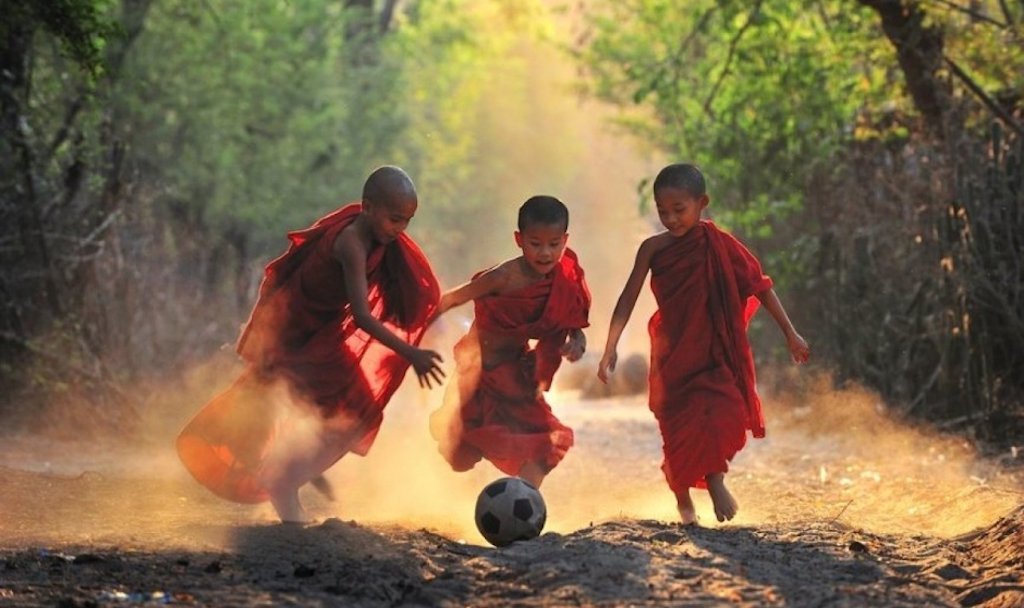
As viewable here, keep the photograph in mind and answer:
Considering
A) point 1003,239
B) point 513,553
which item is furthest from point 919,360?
point 513,553

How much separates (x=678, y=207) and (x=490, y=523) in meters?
1.95

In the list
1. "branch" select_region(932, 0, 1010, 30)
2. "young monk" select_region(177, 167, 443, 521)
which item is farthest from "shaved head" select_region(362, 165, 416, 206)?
"branch" select_region(932, 0, 1010, 30)

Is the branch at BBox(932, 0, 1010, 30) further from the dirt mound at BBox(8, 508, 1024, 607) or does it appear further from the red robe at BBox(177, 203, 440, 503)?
the dirt mound at BBox(8, 508, 1024, 607)

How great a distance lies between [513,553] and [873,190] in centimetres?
832

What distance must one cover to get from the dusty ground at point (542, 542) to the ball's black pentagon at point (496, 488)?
0.29m

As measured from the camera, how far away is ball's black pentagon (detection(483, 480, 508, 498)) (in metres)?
6.93

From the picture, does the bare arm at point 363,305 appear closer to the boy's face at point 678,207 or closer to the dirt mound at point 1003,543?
the boy's face at point 678,207

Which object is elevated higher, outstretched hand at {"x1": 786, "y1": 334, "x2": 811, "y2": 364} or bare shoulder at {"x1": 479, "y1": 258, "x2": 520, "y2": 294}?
bare shoulder at {"x1": 479, "y1": 258, "x2": 520, "y2": 294}

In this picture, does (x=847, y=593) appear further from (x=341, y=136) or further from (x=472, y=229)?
(x=472, y=229)

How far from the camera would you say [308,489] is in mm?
10312

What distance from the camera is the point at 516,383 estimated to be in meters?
8.15

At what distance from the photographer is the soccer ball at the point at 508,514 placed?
686cm

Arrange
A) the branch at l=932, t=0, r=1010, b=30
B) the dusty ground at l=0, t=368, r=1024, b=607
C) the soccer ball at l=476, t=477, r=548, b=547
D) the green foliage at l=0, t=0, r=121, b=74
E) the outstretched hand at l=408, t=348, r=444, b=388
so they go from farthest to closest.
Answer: the branch at l=932, t=0, r=1010, b=30, the green foliage at l=0, t=0, r=121, b=74, the outstretched hand at l=408, t=348, r=444, b=388, the soccer ball at l=476, t=477, r=548, b=547, the dusty ground at l=0, t=368, r=1024, b=607

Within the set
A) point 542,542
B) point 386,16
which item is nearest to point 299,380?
point 542,542
